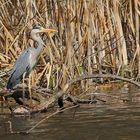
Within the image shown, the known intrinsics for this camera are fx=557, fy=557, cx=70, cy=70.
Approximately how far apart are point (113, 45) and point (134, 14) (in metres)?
0.72

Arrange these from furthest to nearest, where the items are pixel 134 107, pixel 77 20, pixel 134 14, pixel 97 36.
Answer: pixel 134 14 → pixel 97 36 → pixel 77 20 → pixel 134 107

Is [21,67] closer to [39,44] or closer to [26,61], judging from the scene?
[26,61]

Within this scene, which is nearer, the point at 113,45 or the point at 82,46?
the point at 82,46

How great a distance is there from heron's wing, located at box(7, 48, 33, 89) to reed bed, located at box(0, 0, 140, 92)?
25 cm

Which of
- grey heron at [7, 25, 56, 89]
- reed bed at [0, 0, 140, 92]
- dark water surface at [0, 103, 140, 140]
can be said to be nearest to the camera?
dark water surface at [0, 103, 140, 140]

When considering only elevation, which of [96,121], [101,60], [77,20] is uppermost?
[77,20]

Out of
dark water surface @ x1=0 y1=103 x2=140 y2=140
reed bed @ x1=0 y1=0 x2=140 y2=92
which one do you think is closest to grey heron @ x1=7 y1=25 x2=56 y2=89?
reed bed @ x1=0 y1=0 x2=140 y2=92

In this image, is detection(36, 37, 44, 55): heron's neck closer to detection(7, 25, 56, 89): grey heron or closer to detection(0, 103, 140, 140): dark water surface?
detection(7, 25, 56, 89): grey heron

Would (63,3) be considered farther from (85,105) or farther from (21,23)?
(85,105)

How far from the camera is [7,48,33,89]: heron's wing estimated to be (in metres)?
8.62

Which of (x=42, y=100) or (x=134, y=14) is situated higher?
(x=134, y=14)

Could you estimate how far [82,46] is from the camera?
30.8 feet

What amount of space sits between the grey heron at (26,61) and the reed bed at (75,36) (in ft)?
0.63

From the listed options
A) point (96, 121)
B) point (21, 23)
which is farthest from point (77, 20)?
point (96, 121)
